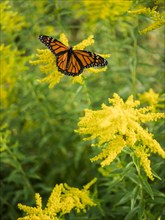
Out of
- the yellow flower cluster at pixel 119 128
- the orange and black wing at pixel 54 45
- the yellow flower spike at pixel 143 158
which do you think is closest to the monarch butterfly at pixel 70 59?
the orange and black wing at pixel 54 45

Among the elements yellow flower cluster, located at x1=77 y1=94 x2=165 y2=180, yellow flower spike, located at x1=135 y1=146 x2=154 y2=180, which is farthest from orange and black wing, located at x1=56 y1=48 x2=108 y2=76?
yellow flower spike, located at x1=135 y1=146 x2=154 y2=180

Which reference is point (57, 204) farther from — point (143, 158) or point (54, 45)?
point (54, 45)

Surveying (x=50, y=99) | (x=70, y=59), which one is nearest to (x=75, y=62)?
(x=70, y=59)

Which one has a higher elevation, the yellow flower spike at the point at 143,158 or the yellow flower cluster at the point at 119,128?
the yellow flower cluster at the point at 119,128

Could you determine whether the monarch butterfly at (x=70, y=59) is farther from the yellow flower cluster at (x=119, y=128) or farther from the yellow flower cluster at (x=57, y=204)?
the yellow flower cluster at (x=57, y=204)

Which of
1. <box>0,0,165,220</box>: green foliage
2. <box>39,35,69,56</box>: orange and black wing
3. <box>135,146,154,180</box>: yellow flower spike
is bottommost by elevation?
<box>0,0,165,220</box>: green foliage

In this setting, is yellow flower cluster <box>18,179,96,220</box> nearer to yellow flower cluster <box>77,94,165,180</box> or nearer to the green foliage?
yellow flower cluster <box>77,94,165,180</box>

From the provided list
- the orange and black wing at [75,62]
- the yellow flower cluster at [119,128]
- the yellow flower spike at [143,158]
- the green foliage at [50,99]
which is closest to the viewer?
the yellow flower cluster at [119,128]

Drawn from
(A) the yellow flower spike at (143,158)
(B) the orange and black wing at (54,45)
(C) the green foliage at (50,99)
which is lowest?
(C) the green foliage at (50,99)

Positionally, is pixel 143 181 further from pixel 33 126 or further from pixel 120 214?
pixel 33 126
